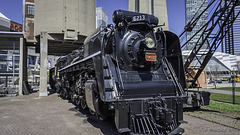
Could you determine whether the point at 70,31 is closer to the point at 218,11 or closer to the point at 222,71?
the point at 218,11

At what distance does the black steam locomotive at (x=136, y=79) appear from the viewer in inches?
168

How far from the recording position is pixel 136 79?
202 inches

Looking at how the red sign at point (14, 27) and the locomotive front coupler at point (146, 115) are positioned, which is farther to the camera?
the red sign at point (14, 27)

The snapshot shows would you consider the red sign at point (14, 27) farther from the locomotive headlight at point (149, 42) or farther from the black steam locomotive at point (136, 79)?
the locomotive headlight at point (149, 42)

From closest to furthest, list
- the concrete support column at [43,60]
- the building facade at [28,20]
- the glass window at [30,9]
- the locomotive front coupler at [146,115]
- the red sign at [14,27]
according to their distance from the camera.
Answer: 1. the locomotive front coupler at [146,115]
2. the concrete support column at [43,60]
3. the building facade at [28,20]
4. the glass window at [30,9]
5. the red sign at [14,27]

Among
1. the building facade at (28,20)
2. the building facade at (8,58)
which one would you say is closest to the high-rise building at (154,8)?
the building facade at (28,20)

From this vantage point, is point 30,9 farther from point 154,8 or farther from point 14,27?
point 154,8

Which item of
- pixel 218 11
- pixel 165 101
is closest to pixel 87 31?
pixel 218 11

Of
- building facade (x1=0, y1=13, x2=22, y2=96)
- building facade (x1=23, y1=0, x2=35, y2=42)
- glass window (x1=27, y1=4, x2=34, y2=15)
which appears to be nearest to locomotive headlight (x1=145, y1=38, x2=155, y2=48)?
building facade (x1=0, y1=13, x2=22, y2=96)

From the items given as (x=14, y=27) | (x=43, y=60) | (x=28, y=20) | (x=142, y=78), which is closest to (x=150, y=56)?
(x=142, y=78)

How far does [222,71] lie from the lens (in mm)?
80812

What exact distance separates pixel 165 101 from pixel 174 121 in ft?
1.86

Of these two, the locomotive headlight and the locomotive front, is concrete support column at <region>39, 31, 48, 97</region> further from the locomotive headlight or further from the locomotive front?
the locomotive headlight

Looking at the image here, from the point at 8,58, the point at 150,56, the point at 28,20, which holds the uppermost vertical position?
the point at 28,20
